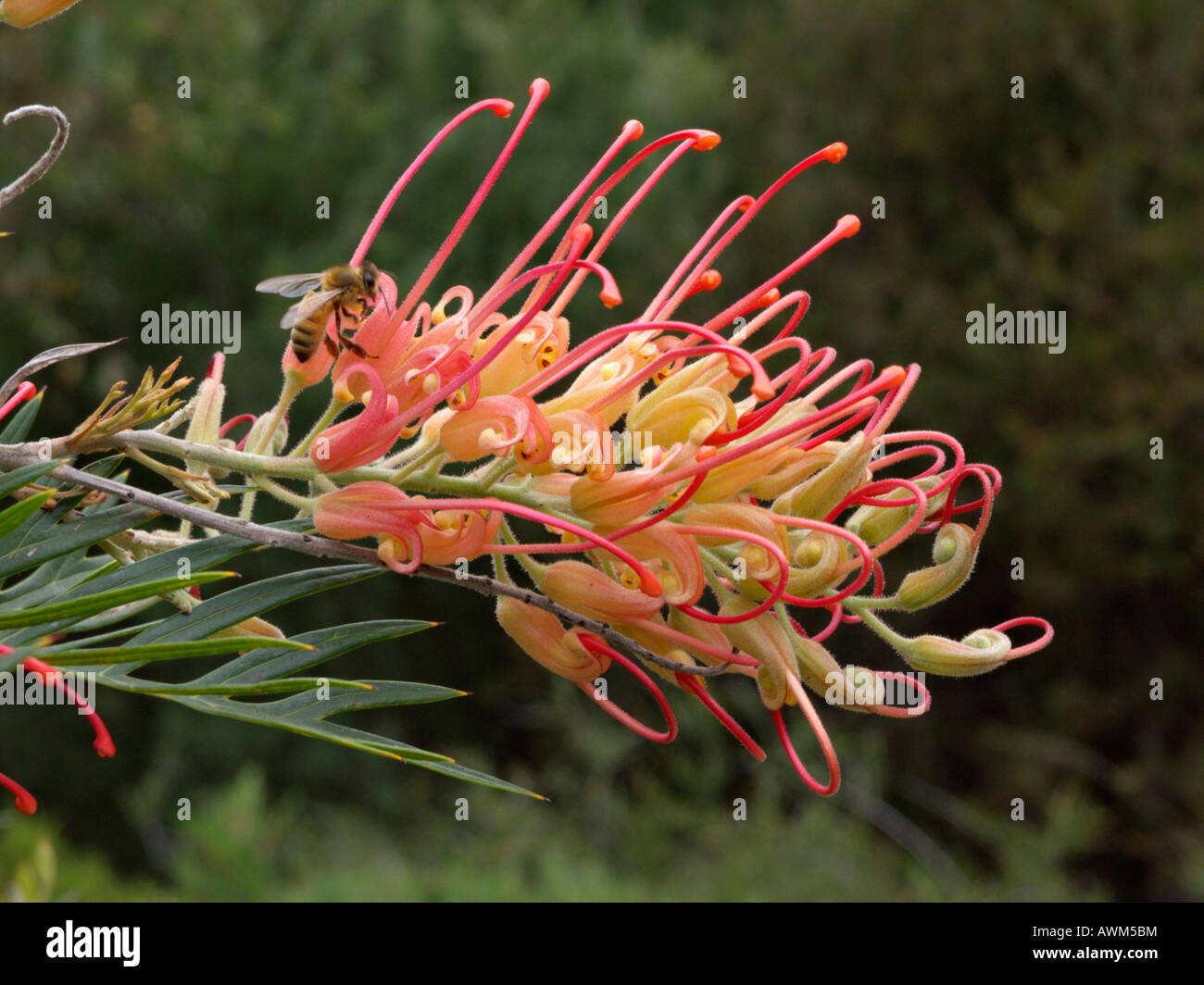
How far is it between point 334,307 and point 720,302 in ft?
18.3

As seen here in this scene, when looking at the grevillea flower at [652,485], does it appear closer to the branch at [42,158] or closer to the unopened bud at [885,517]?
the unopened bud at [885,517]

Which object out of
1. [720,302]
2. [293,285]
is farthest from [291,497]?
[720,302]

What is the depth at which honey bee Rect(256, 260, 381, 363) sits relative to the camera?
921 mm

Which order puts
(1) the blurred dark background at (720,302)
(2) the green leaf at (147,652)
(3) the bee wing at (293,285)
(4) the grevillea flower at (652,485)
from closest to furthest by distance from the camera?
(2) the green leaf at (147,652) → (4) the grevillea flower at (652,485) → (3) the bee wing at (293,285) → (1) the blurred dark background at (720,302)

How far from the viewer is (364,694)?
2.41 feet

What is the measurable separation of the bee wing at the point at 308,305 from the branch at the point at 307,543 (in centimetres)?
23

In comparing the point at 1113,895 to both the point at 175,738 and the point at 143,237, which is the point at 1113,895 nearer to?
the point at 175,738

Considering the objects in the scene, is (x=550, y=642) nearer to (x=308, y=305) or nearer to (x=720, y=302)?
(x=308, y=305)

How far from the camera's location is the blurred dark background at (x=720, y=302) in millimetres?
5031

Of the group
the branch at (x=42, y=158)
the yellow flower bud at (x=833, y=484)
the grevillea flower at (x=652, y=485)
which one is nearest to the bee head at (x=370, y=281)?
the grevillea flower at (x=652, y=485)

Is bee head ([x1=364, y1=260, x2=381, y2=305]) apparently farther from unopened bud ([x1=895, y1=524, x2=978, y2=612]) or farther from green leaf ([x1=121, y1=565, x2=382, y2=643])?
unopened bud ([x1=895, y1=524, x2=978, y2=612])

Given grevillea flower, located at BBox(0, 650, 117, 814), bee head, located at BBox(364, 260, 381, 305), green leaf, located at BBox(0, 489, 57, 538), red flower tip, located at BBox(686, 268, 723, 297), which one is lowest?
grevillea flower, located at BBox(0, 650, 117, 814)

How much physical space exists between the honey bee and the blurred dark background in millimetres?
3034

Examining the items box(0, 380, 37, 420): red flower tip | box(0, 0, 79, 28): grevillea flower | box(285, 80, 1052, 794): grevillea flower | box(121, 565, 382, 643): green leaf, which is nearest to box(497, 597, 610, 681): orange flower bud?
box(285, 80, 1052, 794): grevillea flower
